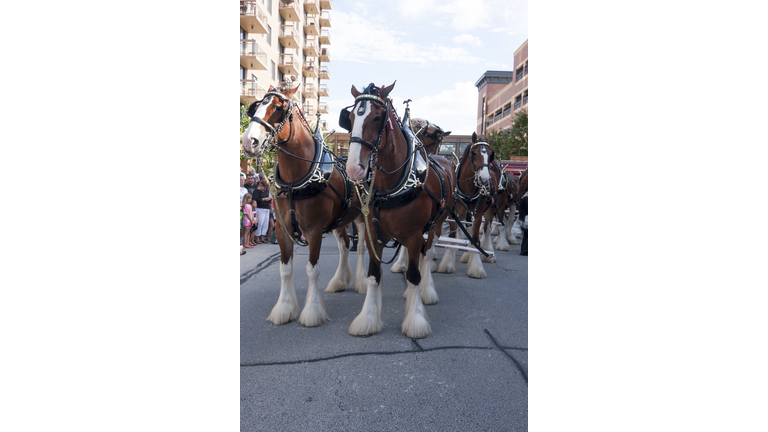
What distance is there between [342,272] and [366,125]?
2.58 metres

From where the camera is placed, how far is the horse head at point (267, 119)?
9.13 ft

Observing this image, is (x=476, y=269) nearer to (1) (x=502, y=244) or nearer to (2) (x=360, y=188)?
(2) (x=360, y=188)

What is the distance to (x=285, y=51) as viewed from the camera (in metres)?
26.4

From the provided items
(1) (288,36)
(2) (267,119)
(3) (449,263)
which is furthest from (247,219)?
(1) (288,36)

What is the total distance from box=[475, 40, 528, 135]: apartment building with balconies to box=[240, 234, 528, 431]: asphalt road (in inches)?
1248

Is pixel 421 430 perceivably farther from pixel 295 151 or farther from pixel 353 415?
pixel 295 151

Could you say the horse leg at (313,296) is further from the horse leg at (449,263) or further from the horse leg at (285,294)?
the horse leg at (449,263)

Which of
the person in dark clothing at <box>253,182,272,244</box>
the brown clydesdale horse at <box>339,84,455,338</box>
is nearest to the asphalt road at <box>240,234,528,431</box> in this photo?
the brown clydesdale horse at <box>339,84,455,338</box>

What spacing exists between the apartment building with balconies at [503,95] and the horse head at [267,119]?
105ft

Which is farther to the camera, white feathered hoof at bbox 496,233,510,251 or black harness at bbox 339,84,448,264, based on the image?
white feathered hoof at bbox 496,233,510,251

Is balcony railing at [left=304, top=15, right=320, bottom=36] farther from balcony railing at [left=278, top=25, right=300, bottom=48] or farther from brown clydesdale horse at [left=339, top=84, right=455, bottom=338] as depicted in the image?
brown clydesdale horse at [left=339, top=84, right=455, bottom=338]

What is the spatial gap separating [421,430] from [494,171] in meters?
5.40

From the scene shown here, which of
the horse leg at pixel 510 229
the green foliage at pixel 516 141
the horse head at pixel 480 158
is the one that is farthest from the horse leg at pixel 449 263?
the green foliage at pixel 516 141

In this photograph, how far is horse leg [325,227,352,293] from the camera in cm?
480
